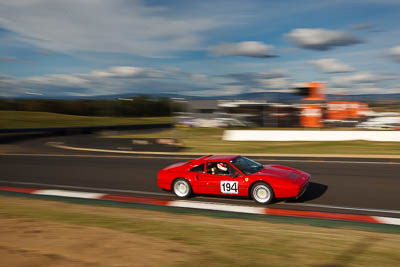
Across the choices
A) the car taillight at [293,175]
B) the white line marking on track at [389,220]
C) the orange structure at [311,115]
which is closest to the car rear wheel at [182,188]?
the car taillight at [293,175]

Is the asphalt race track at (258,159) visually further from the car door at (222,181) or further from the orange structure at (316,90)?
the orange structure at (316,90)

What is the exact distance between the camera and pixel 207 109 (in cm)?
3531

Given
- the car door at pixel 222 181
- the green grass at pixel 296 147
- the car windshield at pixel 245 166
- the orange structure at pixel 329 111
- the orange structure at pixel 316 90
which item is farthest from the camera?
the orange structure at pixel 316 90

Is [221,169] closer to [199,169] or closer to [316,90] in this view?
[199,169]

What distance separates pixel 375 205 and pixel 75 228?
614cm

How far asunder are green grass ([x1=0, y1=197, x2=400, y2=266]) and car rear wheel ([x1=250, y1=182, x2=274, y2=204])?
1.56 meters

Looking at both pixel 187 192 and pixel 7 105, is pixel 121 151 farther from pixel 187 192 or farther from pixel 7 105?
pixel 7 105

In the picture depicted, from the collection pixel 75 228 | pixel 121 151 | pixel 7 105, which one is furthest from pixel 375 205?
pixel 7 105

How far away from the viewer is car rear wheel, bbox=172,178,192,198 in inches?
352

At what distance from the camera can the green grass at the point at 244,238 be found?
4.25m

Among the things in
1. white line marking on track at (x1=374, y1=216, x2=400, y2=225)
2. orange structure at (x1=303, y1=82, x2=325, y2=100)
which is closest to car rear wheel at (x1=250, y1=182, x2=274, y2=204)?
white line marking on track at (x1=374, y1=216, x2=400, y2=225)

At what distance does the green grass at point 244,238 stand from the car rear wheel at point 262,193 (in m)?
1.56

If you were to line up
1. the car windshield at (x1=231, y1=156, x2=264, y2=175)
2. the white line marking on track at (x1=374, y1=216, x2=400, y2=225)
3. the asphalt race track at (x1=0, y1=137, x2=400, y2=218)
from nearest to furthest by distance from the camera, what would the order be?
1. the white line marking on track at (x1=374, y1=216, x2=400, y2=225)
2. the asphalt race track at (x1=0, y1=137, x2=400, y2=218)
3. the car windshield at (x1=231, y1=156, x2=264, y2=175)

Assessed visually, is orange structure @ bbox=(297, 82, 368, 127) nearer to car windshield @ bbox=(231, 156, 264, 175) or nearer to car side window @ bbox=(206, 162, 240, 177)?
car windshield @ bbox=(231, 156, 264, 175)
